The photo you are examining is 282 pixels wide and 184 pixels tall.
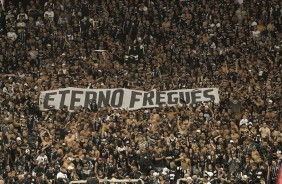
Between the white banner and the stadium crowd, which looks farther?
the white banner

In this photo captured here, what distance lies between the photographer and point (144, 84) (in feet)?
123

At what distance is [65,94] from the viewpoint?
37219 mm

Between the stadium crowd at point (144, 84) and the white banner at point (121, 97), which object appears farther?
the white banner at point (121, 97)

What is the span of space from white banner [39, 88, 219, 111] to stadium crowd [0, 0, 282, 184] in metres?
0.28

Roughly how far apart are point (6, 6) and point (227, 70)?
392 inches

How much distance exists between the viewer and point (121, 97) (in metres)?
37.2

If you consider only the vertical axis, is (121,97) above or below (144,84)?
below

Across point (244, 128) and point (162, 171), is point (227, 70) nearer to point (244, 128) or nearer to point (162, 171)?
point (244, 128)

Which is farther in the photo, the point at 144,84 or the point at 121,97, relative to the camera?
the point at 144,84

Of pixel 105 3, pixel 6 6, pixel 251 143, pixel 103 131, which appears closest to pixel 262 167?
pixel 251 143

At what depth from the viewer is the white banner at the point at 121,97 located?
36938 mm

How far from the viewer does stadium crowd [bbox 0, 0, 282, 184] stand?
107ft

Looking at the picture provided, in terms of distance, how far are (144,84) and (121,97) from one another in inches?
39.8

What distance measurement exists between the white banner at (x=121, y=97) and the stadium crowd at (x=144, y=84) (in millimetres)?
279
